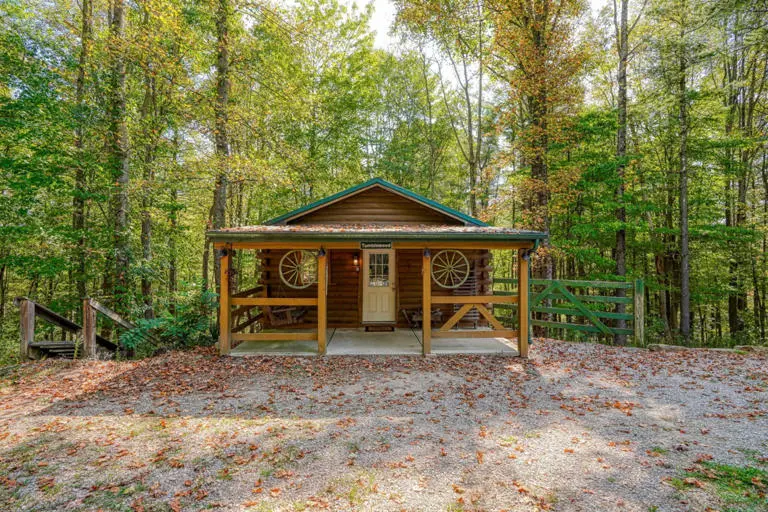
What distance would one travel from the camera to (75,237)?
29.7 feet

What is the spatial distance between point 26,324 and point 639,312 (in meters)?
13.0

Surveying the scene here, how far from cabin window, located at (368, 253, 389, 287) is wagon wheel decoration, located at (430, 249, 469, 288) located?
1.33m

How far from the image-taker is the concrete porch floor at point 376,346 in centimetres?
746

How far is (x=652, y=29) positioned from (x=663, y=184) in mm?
5660

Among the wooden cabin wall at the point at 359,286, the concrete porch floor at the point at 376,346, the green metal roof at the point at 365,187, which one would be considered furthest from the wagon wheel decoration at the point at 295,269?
the concrete porch floor at the point at 376,346

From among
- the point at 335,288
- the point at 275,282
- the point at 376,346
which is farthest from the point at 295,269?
the point at 376,346

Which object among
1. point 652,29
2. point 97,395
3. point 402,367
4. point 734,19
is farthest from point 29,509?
point 652,29

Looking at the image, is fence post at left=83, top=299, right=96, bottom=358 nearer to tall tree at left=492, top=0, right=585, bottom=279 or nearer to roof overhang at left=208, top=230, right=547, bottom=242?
roof overhang at left=208, top=230, right=547, bottom=242

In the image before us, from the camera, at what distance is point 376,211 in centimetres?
1005

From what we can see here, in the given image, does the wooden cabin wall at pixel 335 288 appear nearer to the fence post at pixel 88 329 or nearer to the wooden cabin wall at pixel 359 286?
the wooden cabin wall at pixel 359 286

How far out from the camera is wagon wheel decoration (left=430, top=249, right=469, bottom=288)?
9539 mm

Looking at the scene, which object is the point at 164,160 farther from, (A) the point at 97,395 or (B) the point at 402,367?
(B) the point at 402,367

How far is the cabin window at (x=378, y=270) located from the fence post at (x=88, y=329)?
6.23 m

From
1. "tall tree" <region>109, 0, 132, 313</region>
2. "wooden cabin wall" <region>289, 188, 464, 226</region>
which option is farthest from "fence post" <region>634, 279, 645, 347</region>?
"tall tree" <region>109, 0, 132, 313</region>
